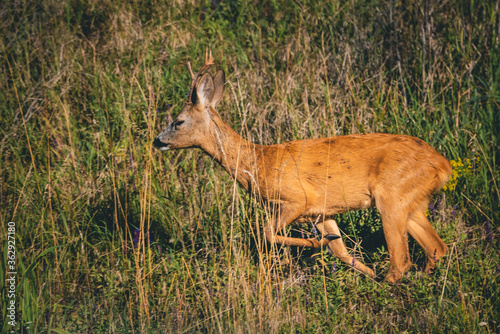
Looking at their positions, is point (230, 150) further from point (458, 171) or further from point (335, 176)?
point (458, 171)

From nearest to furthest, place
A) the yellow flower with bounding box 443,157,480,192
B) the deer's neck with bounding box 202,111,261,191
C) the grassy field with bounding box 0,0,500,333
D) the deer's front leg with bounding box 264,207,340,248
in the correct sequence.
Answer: the grassy field with bounding box 0,0,500,333 < the deer's front leg with bounding box 264,207,340,248 < the yellow flower with bounding box 443,157,480,192 < the deer's neck with bounding box 202,111,261,191

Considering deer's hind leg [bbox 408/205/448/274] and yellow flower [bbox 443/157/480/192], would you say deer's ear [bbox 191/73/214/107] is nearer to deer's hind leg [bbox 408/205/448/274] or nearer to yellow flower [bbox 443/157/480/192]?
deer's hind leg [bbox 408/205/448/274]

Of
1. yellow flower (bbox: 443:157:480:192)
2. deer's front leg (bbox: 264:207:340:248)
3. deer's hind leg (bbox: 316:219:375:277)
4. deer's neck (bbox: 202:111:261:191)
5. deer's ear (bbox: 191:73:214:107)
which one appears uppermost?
deer's ear (bbox: 191:73:214:107)

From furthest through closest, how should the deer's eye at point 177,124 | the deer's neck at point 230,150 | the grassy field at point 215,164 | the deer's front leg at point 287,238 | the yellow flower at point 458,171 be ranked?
the deer's eye at point 177,124
the deer's neck at point 230,150
the yellow flower at point 458,171
the deer's front leg at point 287,238
the grassy field at point 215,164

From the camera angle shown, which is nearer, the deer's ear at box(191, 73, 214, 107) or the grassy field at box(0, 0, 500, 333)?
the grassy field at box(0, 0, 500, 333)

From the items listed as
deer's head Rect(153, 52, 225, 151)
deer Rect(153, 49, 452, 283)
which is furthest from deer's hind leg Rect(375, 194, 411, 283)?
deer's head Rect(153, 52, 225, 151)

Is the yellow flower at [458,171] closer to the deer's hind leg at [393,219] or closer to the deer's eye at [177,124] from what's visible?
the deer's hind leg at [393,219]

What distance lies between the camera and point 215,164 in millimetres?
5559

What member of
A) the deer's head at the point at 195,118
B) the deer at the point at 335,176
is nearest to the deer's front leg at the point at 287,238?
the deer at the point at 335,176

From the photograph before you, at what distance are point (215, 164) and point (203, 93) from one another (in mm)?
890

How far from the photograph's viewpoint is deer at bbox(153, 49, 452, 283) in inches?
173

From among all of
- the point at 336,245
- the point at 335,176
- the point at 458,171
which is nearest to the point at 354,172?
the point at 335,176

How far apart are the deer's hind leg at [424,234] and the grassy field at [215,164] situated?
0.15 metres

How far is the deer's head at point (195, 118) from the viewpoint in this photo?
16.0 ft
